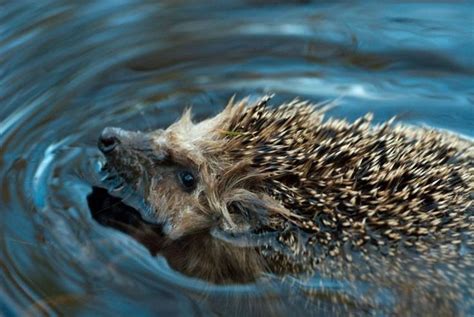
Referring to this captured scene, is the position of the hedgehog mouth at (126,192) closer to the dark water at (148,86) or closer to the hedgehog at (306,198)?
the hedgehog at (306,198)

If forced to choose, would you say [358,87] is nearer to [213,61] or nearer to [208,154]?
[213,61]

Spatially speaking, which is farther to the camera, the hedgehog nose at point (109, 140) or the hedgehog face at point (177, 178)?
the hedgehog nose at point (109, 140)

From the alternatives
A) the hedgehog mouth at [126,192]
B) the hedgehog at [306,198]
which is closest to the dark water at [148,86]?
the hedgehog mouth at [126,192]

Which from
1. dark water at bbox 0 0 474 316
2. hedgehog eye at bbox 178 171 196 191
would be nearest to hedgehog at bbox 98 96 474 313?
hedgehog eye at bbox 178 171 196 191

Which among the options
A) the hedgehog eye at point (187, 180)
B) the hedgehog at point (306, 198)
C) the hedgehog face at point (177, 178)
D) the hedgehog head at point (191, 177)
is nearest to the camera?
the hedgehog at point (306, 198)

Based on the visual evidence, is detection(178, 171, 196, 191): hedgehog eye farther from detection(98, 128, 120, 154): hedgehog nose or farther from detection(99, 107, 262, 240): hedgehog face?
detection(98, 128, 120, 154): hedgehog nose

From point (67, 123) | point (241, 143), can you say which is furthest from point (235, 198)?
point (67, 123)
